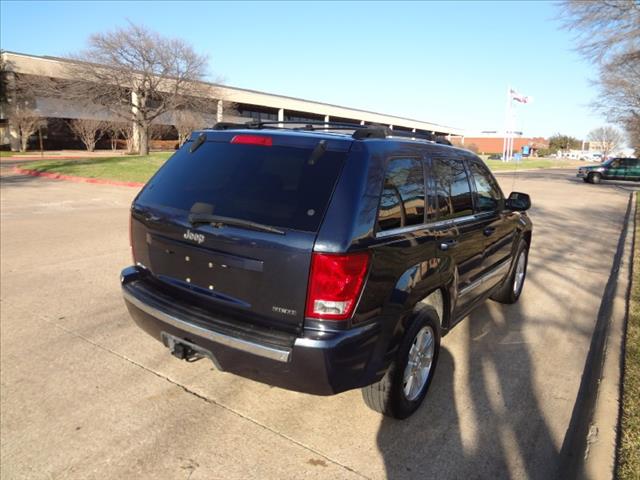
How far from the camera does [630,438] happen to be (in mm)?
2795

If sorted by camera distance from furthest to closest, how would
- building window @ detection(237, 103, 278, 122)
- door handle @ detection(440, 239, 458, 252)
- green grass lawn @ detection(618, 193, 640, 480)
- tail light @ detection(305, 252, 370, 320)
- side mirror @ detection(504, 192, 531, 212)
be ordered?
building window @ detection(237, 103, 278, 122) < side mirror @ detection(504, 192, 531, 212) < door handle @ detection(440, 239, 458, 252) < green grass lawn @ detection(618, 193, 640, 480) < tail light @ detection(305, 252, 370, 320)

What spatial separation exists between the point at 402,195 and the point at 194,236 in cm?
131

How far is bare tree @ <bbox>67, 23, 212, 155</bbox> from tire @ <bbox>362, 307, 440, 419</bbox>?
31.9 meters

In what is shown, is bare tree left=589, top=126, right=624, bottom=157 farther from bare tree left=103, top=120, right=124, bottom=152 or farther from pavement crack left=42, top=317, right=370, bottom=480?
pavement crack left=42, top=317, right=370, bottom=480

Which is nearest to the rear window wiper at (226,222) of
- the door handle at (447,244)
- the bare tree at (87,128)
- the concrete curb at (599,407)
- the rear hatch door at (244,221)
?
the rear hatch door at (244,221)

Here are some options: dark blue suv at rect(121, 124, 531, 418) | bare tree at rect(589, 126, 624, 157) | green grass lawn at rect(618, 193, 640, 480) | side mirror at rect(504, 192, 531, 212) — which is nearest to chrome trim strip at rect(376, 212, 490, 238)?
dark blue suv at rect(121, 124, 531, 418)

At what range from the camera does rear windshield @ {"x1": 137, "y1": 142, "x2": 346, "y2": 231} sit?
102 inches

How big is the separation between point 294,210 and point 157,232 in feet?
3.51

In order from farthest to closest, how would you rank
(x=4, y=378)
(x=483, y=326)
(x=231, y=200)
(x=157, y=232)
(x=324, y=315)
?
1. (x=483, y=326)
2. (x=4, y=378)
3. (x=157, y=232)
4. (x=231, y=200)
5. (x=324, y=315)

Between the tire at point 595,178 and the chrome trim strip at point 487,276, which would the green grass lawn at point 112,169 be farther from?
the tire at point 595,178

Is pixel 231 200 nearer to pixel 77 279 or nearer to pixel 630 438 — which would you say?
pixel 630 438

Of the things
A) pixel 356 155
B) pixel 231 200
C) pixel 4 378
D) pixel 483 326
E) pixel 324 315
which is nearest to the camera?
pixel 324 315

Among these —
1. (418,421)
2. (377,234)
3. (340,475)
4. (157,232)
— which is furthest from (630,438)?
(157,232)

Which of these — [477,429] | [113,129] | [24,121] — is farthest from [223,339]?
[113,129]
